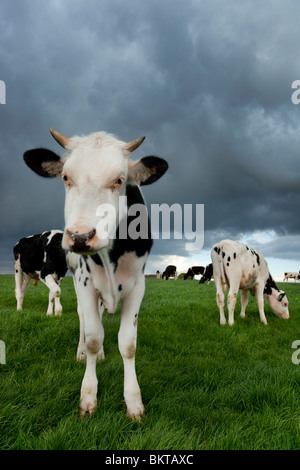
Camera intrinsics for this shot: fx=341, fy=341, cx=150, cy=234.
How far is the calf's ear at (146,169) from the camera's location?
3342mm

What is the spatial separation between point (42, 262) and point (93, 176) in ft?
23.4

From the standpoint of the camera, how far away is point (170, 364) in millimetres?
4902

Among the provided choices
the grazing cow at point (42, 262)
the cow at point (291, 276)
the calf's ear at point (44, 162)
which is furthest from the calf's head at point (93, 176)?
the cow at point (291, 276)

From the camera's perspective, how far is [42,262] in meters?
9.37

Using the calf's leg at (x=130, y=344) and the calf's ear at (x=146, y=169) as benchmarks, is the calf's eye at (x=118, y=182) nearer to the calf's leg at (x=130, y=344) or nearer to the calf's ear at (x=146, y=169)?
the calf's ear at (x=146, y=169)

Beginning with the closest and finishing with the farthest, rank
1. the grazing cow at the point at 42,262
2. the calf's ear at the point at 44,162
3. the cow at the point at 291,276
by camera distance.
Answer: the calf's ear at the point at 44,162 < the grazing cow at the point at 42,262 < the cow at the point at 291,276

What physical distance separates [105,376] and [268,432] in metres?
1.85

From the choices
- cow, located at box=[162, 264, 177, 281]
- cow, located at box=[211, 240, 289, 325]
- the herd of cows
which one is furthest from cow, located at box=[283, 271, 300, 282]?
the herd of cows

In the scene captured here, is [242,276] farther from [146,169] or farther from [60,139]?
[60,139]

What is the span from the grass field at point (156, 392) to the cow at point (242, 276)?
251 cm

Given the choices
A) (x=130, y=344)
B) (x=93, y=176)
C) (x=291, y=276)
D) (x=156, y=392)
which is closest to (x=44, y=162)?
(x=93, y=176)

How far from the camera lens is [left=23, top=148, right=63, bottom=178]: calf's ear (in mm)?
3453
